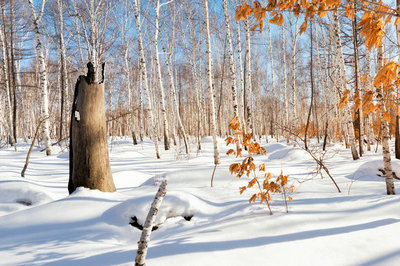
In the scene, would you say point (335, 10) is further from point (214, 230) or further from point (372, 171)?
point (372, 171)

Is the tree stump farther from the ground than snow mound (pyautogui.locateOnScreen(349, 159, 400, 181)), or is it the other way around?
the tree stump

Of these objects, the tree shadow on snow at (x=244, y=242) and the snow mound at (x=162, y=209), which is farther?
the snow mound at (x=162, y=209)

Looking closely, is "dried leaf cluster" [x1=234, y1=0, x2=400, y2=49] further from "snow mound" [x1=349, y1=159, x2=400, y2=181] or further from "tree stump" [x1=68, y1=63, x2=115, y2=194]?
"snow mound" [x1=349, y1=159, x2=400, y2=181]

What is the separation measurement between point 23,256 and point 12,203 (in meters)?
2.27

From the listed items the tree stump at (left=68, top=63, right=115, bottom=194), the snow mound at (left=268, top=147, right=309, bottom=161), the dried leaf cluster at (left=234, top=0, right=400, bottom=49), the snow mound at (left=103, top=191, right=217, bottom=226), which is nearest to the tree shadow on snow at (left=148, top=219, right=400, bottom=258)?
the snow mound at (left=103, top=191, right=217, bottom=226)

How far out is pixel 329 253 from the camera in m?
1.70

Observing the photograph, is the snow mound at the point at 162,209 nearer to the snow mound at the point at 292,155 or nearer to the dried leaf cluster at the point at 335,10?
the dried leaf cluster at the point at 335,10

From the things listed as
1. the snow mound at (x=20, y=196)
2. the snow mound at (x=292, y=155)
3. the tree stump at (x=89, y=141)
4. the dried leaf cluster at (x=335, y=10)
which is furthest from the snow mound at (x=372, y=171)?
the snow mound at (x=20, y=196)

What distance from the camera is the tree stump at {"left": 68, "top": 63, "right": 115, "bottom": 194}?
3381mm

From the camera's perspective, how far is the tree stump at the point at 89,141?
11.1ft

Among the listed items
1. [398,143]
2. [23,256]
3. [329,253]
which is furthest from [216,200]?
[398,143]

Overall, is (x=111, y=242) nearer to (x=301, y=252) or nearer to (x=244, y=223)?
(x=244, y=223)

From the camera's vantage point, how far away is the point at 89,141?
3.40 metres

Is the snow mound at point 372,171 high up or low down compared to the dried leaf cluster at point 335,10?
down
